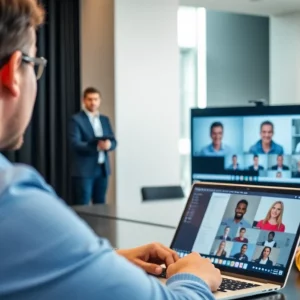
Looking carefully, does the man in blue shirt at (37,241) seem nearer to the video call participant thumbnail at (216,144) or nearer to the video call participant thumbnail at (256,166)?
the video call participant thumbnail at (256,166)

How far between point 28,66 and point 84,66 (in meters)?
6.00

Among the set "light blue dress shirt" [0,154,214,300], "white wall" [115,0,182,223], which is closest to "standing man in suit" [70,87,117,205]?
"white wall" [115,0,182,223]

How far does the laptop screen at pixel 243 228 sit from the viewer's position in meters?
1.28

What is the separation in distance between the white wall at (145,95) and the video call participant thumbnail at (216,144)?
385 centimetres

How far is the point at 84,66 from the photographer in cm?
677

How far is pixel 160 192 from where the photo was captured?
408 centimetres

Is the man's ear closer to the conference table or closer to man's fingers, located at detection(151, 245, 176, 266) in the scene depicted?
man's fingers, located at detection(151, 245, 176, 266)

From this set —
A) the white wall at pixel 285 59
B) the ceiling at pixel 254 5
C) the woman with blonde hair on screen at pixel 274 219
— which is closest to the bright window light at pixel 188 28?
the ceiling at pixel 254 5

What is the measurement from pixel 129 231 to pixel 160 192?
6.13 ft

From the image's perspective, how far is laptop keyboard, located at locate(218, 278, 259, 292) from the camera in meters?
1.21

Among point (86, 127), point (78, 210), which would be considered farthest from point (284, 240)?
point (86, 127)

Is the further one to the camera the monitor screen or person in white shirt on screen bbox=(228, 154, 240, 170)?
person in white shirt on screen bbox=(228, 154, 240, 170)

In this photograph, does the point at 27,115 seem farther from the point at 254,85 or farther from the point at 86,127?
the point at 254,85

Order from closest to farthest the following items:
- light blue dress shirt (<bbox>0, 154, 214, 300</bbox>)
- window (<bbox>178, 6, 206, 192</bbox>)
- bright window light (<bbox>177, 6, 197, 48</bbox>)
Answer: light blue dress shirt (<bbox>0, 154, 214, 300</bbox>) < bright window light (<bbox>177, 6, 197, 48</bbox>) < window (<bbox>178, 6, 206, 192</bbox>)
